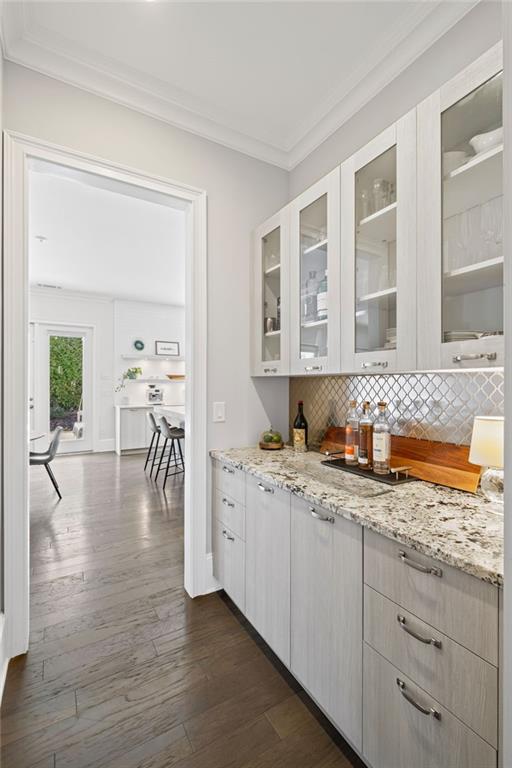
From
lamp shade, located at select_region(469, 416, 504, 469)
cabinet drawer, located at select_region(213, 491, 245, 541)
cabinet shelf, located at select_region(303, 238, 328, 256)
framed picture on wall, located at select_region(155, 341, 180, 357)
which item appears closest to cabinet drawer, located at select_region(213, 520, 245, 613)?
cabinet drawer, located at select_region(213, 491, 245, 541)

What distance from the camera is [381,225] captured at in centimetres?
155

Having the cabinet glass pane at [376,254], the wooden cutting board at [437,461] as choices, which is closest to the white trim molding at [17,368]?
the cabinet glass pane at [376,254]

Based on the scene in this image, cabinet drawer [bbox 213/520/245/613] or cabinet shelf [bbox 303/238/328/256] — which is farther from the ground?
cabinet shelf [bbox 303/238/328/256]

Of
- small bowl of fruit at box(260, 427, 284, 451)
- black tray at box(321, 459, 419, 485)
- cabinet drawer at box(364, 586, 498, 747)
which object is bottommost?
cabinet drawer at box(364, 586, 498, 747)

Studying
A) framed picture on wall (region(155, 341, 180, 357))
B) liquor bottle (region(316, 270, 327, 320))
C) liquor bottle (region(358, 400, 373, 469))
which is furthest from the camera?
framed picture on wall (region(155, 341, 180, 357))

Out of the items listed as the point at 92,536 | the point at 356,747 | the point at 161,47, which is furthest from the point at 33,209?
the point at 356,747

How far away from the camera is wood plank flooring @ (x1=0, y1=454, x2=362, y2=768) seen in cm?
130

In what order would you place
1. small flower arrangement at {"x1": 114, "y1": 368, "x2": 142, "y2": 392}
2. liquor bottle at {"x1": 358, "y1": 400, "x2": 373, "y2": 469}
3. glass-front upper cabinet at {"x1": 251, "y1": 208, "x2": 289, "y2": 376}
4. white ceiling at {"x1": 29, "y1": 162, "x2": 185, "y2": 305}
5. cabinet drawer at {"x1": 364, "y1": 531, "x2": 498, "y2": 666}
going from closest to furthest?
1. cabinet drawer at {"x1": 364, "y1": 531, "x2": 498, "y2": 666}
2. liquor bottle at {"x1": 358, "y1": 400, "x2": 373, "y2": 469}
3. glass-front upper cabinet at {"x1": 251, "y1": 208, "x2": 289, "y2": 376}
4. white ceiling at {"x1": 29, "y1": 162, "x2": 185, "y2": 305}
5. small flower arrangement at {"x1": 114, "y1": 368, "x2": 142, "y2": 392}

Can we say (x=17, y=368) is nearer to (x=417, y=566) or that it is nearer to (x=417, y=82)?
(x=417, y=566)

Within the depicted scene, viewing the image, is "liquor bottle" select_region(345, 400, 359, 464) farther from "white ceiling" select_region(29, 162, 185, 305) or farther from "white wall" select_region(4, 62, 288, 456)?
"white ceiling" select_region(29, 162, 185, 305)

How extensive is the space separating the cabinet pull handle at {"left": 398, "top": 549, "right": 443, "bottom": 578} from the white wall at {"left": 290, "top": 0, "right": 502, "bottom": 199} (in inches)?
76.7

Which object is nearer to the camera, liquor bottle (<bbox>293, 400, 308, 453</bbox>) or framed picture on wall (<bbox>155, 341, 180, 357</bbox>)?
liquor bottle (<bbox>293, 400, 308, 453</bbox>)

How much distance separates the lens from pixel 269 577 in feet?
5.44

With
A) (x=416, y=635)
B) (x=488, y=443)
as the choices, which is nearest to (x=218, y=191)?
(x=488, y=443)
